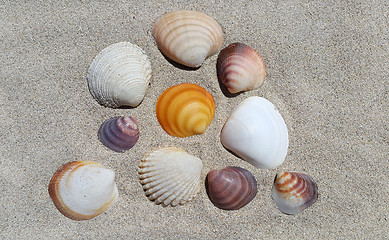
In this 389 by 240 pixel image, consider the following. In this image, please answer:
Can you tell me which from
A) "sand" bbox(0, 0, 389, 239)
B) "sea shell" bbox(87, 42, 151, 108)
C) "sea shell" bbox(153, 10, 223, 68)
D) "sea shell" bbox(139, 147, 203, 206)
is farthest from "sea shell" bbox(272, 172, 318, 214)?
"sea shell" bbox(87, 42, 151, 108)

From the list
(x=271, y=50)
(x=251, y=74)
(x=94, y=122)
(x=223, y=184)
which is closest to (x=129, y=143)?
(x=94, y=122)

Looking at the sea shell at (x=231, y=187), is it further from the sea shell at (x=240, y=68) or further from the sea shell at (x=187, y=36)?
the sea shell at (x=187, y=36)

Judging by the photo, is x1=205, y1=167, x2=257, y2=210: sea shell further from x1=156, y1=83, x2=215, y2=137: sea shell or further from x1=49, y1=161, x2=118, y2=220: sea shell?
x1=49, y1=161, x2=118, y2=220: sea shell

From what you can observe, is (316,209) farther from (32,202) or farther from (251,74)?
(32,202)

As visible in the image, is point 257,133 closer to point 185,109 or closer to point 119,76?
point 185,109

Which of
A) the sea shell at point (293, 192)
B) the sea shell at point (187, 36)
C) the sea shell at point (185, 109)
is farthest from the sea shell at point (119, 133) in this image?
the sea shell at point (293, 192)

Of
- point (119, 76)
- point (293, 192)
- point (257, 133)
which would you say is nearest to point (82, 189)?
point (119, 76)

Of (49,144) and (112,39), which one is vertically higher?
(112,39)
